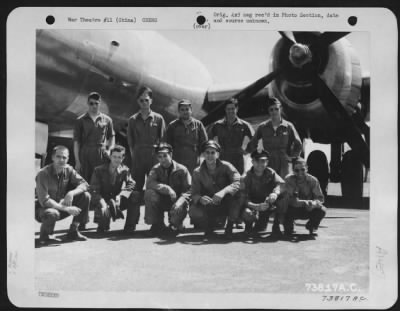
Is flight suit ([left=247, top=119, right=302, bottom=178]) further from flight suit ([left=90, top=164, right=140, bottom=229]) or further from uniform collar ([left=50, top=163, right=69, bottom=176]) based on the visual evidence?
uniform collar ([left=50, top=163, right=69, bottom=176])

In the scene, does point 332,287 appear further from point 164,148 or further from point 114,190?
point 114,190

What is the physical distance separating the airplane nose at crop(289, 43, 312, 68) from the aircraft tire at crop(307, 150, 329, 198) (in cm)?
86

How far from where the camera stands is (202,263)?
249 centimetres

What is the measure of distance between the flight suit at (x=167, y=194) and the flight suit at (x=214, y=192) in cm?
8

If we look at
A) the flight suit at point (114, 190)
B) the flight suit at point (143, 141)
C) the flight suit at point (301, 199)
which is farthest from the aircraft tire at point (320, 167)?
the flight suit at point (114, 190)

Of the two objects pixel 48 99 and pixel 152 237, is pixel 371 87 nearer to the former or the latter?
pixel 152 237

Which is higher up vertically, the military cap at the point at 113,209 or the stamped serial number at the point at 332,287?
the military cap at the point at 113,209

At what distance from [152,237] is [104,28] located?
145cm

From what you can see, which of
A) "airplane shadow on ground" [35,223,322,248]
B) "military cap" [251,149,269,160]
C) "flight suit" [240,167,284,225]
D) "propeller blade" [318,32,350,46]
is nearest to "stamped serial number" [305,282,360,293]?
"airplane shadow on ground" [35,223,322,248]

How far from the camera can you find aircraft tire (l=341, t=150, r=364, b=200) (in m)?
3.60

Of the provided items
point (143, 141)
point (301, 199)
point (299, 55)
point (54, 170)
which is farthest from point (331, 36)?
point (54, 170)

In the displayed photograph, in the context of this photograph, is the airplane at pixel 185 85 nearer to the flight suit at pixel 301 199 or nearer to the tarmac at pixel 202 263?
the flight suit at pixel 301 199

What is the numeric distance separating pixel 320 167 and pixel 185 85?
1698 mm

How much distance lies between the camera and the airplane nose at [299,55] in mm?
3498
